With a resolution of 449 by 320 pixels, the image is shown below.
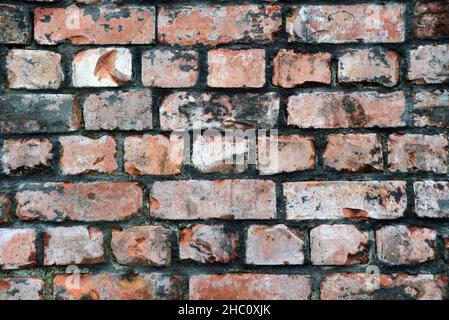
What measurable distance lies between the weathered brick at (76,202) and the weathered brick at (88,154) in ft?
0.11

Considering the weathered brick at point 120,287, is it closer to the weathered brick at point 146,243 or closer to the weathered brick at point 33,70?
the weathered brick at point 146,243

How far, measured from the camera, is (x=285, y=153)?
1097 millimetres

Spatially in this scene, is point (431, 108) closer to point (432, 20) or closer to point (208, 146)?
point (432, 20)

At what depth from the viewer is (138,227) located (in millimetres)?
1100

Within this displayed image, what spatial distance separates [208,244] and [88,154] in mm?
322

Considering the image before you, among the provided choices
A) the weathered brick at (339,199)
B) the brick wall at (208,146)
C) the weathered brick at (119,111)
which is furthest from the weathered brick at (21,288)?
the weathered brick at (339,199)

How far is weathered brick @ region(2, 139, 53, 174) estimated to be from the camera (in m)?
1.10

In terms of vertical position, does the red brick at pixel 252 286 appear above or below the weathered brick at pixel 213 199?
below

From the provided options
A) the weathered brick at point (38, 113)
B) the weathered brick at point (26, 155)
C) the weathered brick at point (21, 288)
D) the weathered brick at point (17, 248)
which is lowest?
the weathered brick at point (21, 288)

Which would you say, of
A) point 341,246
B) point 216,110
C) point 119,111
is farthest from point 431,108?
point 119,111

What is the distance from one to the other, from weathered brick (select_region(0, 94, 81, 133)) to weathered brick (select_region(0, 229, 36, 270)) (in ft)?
0.72

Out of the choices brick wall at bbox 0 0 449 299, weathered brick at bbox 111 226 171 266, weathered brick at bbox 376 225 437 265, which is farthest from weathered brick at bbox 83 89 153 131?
weathered brick at bbox 376 225 437 265

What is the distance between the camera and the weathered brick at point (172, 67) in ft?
3.60

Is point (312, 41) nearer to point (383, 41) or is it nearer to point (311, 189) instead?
point (383, 41)
